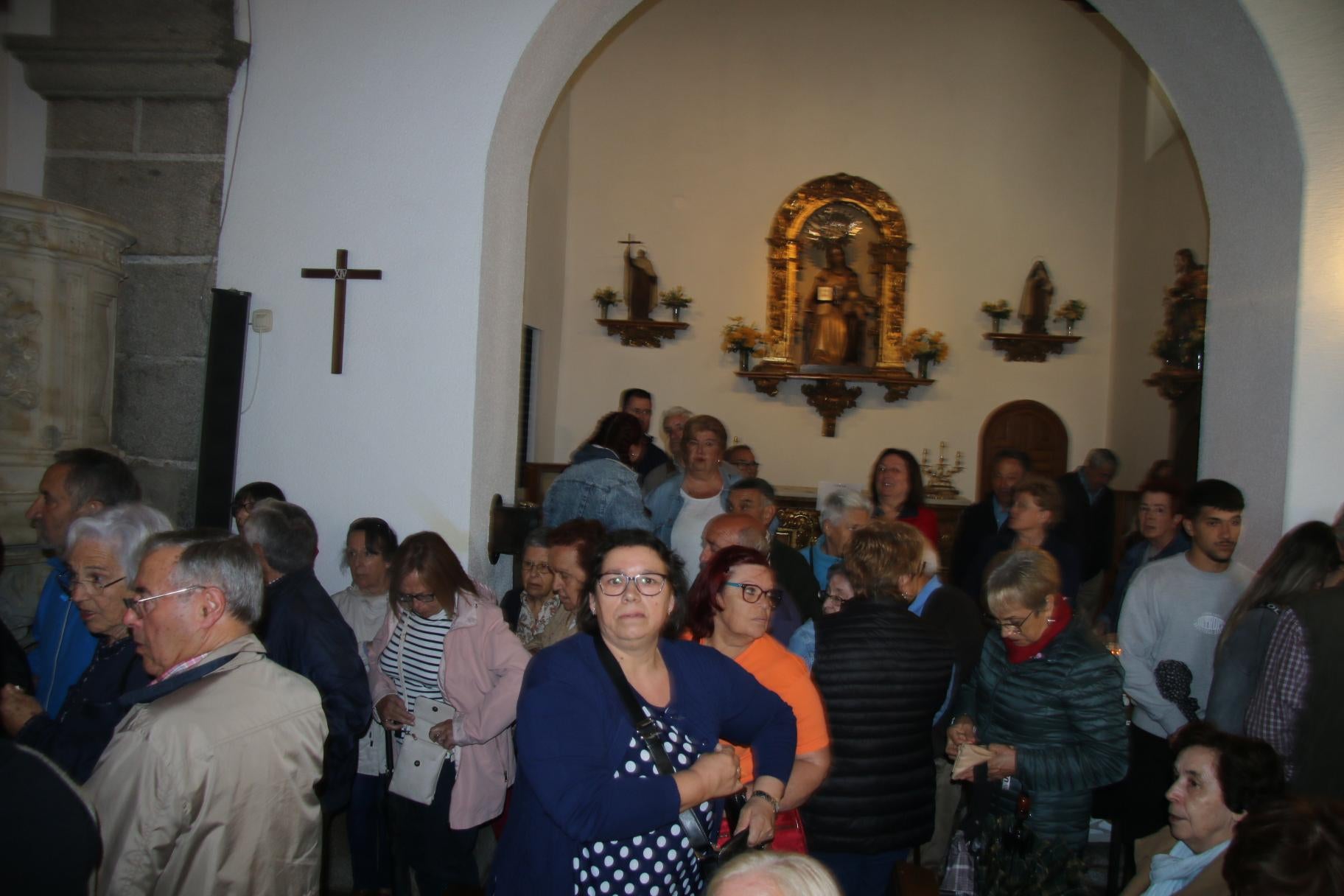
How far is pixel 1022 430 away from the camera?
32.3 feet

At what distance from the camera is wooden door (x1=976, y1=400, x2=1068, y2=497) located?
983cm

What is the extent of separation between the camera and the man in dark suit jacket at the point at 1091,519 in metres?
6.04

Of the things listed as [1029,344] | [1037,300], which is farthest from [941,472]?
[1037,300]

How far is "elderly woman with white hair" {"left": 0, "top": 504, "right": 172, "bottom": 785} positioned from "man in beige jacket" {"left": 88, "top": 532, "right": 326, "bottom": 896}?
0.31 m

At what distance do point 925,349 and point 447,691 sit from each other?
748 centimetres

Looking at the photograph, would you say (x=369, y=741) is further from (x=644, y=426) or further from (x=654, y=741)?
(x=644, y=426)

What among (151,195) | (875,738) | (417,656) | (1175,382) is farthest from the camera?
(1175,382)

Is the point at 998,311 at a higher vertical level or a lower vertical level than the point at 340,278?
higher

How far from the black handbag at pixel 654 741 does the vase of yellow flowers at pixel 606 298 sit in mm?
7961

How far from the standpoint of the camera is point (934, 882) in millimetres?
2557

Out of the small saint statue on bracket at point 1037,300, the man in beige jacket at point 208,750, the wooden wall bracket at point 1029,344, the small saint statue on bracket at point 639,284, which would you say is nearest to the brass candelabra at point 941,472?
the wooden wall bracket at point 1029,344

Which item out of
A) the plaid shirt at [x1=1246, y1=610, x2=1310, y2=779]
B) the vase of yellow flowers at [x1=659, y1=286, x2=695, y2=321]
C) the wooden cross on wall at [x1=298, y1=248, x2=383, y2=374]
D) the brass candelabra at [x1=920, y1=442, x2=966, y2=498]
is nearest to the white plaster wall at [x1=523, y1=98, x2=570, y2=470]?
the vase of yellow flowers at [x1=659, y1=286, x2=695, y2=321]

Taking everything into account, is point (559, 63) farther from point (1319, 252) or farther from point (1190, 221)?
point (1190, 221)

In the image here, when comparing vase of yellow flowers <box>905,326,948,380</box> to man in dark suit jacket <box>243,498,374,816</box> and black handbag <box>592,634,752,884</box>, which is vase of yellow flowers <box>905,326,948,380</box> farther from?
black handbag <box>592,634,752,884</box>
